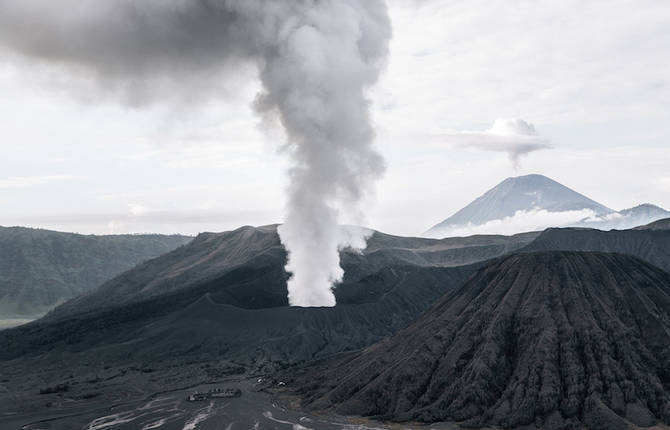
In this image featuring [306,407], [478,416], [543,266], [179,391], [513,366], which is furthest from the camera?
[179,391]

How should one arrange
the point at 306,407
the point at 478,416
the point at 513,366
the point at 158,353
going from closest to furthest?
1. the point at 478,416
2. the point at 513,366
3. the point at 306,407
4. the point at 158,353

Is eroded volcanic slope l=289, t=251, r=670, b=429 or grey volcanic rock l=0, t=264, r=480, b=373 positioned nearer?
eroded volcanic slope l=289, t=251, r=670, b=429

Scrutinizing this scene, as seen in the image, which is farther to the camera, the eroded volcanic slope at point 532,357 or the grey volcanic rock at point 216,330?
the grey volcanic rock at point 216,330

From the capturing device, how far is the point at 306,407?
324 ft

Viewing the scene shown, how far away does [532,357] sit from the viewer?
299 ft

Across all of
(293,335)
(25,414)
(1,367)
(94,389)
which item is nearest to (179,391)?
(94,389)

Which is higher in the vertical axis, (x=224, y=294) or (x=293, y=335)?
(x=224, y=294)

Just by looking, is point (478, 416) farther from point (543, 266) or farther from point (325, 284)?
point (325, 284)

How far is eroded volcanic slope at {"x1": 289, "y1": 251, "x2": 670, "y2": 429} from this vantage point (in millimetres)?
83438

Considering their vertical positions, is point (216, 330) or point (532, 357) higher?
point (216, 330)

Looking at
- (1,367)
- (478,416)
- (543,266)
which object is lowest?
(478,416)

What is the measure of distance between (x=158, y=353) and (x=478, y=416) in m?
79.8

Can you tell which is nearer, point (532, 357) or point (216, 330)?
point (532, 357)

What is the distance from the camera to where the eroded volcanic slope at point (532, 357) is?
83438mm
